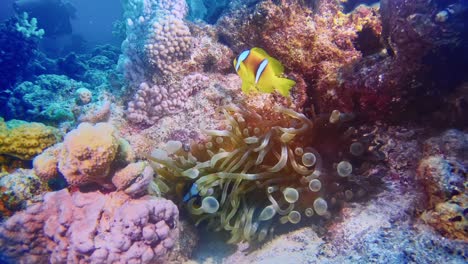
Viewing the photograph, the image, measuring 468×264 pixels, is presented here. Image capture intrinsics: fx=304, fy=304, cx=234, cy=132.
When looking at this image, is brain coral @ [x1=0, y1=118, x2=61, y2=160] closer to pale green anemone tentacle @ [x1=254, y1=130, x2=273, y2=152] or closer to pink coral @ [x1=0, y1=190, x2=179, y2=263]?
pink coral @ [x1=0, y1=190, x2=179, y2=263]

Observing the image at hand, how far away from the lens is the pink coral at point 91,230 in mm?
2307

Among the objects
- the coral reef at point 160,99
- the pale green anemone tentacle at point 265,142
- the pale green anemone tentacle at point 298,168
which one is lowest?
the pale green anemone tentacle at point 298,168

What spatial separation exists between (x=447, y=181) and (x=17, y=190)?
342 cm

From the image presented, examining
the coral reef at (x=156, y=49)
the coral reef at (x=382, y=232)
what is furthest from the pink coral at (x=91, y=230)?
the coral reef at (x=156, y=49)

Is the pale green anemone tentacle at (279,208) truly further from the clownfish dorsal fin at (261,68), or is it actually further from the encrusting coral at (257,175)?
the clownfish dorsal fin at (261,68)

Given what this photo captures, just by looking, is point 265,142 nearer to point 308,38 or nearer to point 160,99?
point 308,38

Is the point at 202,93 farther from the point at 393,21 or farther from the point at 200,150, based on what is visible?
the point at 393,21

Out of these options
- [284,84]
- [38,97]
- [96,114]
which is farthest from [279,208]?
[38,97]

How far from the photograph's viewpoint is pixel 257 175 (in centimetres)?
269

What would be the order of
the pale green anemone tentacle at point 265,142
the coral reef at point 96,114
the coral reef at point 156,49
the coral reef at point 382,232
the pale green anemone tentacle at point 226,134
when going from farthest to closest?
the coral reef at point 156,49 < the coral reef at point 96,114 < the pale green anemone tentacle at point 226,134 < the pale green anemone tentacle at point 265,142 < the coral reef at point 382,232

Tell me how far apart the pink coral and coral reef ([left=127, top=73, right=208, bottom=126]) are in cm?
172

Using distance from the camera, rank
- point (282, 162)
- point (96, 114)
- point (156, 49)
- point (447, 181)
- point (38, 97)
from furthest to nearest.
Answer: point (38, 97)
point (156, 49)
point (96, 114)
point (282, 162)
point (447, 181)

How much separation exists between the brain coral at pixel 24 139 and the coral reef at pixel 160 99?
1117 millimetres

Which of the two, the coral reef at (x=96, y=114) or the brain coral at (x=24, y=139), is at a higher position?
the coral reef at (x=96, y=114)
